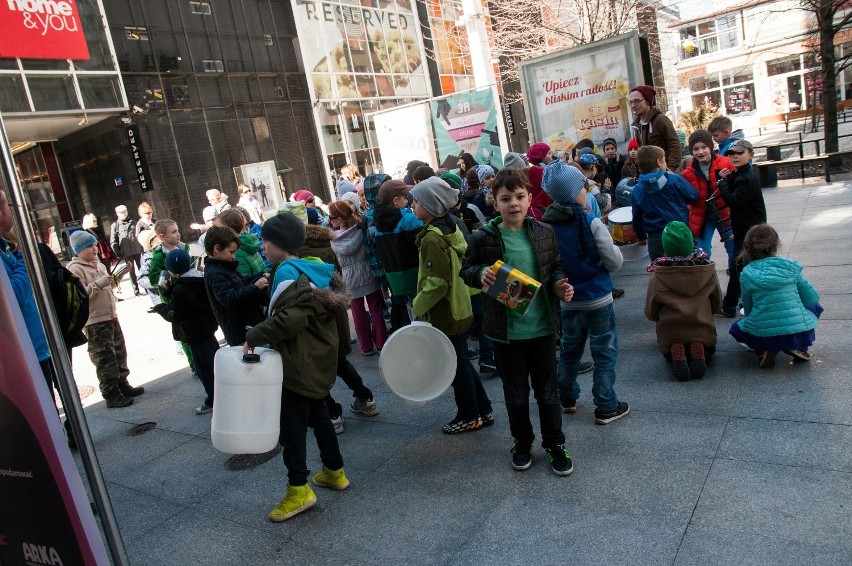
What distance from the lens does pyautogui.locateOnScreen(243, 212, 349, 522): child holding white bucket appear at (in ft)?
11.5

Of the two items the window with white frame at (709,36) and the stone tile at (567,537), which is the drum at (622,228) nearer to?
the stone tile at (567,537)

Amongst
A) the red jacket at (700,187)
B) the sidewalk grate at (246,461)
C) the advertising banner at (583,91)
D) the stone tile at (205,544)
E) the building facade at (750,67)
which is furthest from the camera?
the building facade at (750,67)

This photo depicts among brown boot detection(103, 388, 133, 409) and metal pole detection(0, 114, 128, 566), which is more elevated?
metal pole detection(0, 114, 128, 566)

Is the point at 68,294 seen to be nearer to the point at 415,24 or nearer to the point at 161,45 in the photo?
the point at 161,45

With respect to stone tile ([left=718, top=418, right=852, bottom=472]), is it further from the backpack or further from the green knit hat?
the backpack

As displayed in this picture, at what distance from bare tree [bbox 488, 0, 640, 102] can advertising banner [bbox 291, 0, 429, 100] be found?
22.8 feet

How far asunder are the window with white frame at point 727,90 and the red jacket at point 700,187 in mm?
36979

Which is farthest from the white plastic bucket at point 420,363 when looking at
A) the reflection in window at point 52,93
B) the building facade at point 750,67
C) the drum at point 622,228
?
the building facade at point 750,67

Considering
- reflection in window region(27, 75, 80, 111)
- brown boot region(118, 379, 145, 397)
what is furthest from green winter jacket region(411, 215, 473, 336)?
reflection in window region(27, 75, 80, 111)

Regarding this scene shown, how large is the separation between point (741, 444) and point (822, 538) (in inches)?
35.7

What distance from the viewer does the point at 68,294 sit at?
4.17 metres

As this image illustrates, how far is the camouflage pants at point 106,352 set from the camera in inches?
242

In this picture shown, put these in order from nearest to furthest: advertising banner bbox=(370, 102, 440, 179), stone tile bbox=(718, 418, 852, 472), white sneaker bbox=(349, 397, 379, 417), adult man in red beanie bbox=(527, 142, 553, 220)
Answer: stone tile bbox=(718, 418, 852, 472)
white sneaker bbox=(349, 397, 379, 417)
adult man in red beanie bbox=(527, 142, 553, 220)
advertising banner bbox=(370, 102, 440, 179)

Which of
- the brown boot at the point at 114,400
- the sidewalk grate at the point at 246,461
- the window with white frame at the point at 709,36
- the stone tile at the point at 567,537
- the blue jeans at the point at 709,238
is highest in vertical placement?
the window with white frame at the point at 709,36
